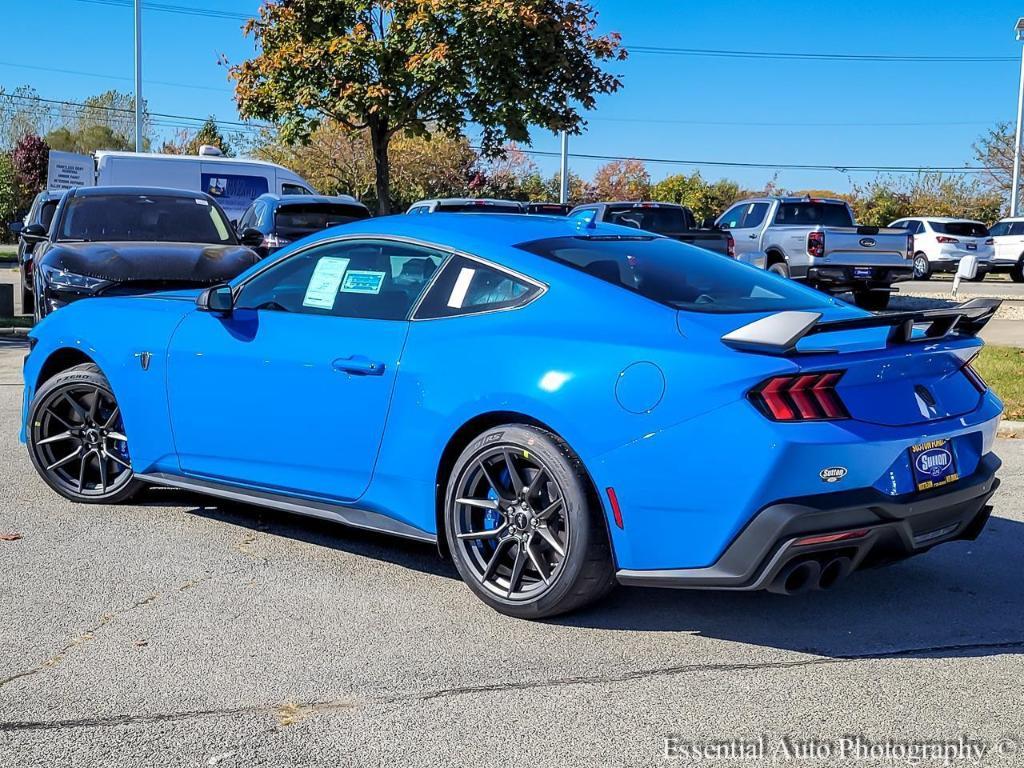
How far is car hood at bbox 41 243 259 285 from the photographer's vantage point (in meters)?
10.7

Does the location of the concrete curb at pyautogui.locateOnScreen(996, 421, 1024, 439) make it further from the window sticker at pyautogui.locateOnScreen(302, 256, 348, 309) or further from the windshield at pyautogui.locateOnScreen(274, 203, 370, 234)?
the windshield at pyautogui.locateOnScreen(274, 203, 370, 234)

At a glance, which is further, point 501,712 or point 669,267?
point 669,267

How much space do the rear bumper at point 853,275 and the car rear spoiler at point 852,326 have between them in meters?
14.1

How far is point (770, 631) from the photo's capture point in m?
4.54

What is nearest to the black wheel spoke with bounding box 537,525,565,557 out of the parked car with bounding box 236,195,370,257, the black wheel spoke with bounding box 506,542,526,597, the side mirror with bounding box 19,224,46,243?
the black wheel spoke with bounding box 506,542,526,597

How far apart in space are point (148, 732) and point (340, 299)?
2.30 m

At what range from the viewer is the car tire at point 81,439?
6250mm

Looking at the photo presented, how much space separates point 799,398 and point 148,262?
8.05m

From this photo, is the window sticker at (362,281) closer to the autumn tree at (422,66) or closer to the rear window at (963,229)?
the autumn tree at (422,66)

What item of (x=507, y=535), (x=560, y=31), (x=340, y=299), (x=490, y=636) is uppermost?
(x=560, y=31)

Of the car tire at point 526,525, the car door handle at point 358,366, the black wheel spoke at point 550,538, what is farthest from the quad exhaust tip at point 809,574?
the car door handle at point 358,366

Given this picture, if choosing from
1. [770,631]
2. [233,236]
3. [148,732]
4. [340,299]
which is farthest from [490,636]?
[233,236]

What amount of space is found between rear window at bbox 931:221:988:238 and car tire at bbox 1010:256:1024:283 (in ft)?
4.05

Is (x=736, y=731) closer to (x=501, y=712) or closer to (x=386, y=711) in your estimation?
(x=501, y=712)
